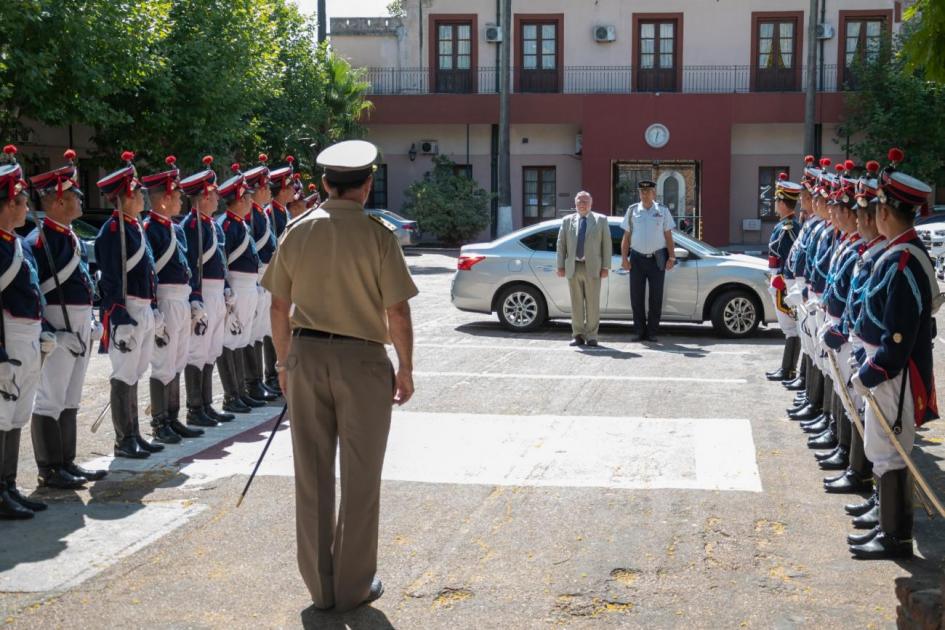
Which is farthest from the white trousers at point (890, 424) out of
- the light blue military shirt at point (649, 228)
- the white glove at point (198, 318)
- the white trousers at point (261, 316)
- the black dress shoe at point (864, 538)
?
the light blue military shirt at point (649, 228)

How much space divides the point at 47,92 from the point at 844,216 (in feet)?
48.8

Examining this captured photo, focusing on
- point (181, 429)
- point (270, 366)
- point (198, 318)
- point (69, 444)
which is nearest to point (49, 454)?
point (69, 444)

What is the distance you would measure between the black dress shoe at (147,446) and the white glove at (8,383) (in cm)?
158

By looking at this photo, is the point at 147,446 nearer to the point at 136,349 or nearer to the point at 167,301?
the point at 136,349

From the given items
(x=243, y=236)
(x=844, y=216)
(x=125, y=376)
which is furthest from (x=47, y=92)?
(x=844, y=216)

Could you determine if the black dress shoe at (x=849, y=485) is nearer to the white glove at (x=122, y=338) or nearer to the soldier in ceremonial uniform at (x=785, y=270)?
the soldier in ceremonial uniform at (x=785, y=270)

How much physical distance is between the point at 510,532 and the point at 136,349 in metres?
3.28

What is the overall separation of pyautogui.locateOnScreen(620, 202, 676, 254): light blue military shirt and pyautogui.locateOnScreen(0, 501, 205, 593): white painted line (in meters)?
8.88

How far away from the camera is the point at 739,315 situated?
15.4m

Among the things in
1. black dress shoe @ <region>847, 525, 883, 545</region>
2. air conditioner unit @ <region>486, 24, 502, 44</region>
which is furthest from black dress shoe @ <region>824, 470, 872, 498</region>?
air conditioner unit @ <region>486, 24, 502, 44</region>

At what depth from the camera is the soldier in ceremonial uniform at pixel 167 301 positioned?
28.9 feet

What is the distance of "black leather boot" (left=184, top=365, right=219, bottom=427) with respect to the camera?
954cm

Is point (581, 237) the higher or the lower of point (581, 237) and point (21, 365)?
the higher

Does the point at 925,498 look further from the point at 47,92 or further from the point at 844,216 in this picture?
the point at 47,92
